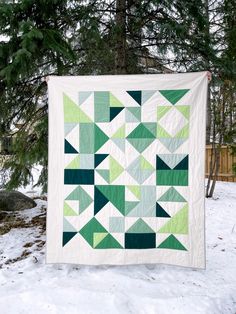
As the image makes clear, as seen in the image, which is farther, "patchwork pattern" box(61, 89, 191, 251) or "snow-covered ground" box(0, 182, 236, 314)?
"patchwork pattern" box(61, 89, 191, 251)

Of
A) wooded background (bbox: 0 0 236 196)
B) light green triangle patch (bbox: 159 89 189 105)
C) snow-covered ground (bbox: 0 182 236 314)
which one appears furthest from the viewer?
wooded background (bbox: 0 0 236 196)

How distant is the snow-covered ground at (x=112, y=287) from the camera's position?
243 centimetres

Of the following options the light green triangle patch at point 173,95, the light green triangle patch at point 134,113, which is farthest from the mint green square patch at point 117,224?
the light green triangle patch at point 173,95

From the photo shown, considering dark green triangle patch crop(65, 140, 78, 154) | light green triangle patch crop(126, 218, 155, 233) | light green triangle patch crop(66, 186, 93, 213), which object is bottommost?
light green triangle patch crop(126, 218, 155, 233)

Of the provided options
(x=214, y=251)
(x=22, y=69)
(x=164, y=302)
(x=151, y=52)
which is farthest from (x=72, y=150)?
(x=151, y=52)

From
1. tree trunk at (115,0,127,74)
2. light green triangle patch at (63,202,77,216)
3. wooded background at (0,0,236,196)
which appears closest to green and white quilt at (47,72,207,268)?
light green triangle patch at (63,202,77,216)

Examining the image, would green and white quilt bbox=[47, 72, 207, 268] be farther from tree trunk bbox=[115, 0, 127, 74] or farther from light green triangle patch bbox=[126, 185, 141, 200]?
tree trunk bbox=[115, 0, 127, 74]

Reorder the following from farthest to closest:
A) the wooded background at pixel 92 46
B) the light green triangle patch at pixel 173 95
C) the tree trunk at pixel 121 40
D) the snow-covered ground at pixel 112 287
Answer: the tree trunk at pixel 121 40 < the wooded background at pixel 92 46 < the light green triangle patch at pixel 173 95 < the snow-covered ground at pixel 112 287

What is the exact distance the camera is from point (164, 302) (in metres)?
2.49

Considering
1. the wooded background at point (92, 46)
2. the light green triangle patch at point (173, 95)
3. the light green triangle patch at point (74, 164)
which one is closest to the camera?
the light green triangle patch at point (173, 95)

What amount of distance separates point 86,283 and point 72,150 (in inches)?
48.8

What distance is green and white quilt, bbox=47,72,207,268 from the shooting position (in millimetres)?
2982

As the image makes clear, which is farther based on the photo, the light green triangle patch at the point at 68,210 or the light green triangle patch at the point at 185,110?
the light green triangle patch at the point at 68,210

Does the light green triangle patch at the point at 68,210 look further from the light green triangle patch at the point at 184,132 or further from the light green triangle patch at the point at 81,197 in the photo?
the light green triangle patch at the point at 184,132
